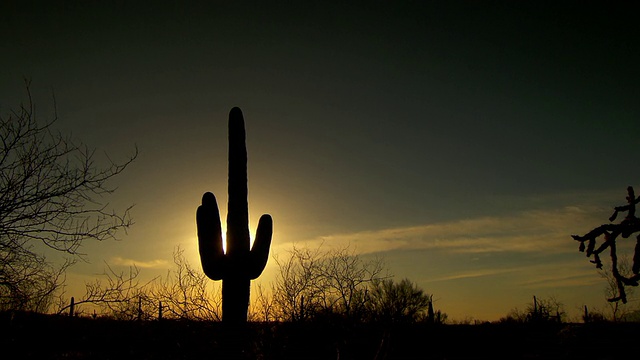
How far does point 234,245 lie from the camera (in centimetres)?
953

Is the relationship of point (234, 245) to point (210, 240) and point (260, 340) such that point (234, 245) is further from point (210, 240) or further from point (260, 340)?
point (260, 340)

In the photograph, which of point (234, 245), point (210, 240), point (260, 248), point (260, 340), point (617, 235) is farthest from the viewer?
point (260, 340)

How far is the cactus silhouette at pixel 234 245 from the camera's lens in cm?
928

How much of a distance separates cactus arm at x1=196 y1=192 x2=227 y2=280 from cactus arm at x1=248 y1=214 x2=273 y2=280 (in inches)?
22.1

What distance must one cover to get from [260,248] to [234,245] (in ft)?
1.76

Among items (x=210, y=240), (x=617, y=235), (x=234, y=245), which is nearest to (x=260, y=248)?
(x=234, y=245)

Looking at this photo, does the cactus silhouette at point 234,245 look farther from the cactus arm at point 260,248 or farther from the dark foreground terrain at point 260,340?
the dark foreground terrain at point 260,340

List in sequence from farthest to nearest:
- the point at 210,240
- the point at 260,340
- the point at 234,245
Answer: the point at 260,340, the point at 234,245, the point at 210,240

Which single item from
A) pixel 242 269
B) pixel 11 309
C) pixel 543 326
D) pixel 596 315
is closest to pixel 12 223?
pixel 11 309

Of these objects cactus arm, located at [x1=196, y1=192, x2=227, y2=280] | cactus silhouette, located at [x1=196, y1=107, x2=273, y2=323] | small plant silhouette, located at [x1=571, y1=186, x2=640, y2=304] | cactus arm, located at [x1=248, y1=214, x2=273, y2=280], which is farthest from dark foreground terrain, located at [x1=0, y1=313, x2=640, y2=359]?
small plant silhouette, located at [x1=571, y1=186, x2=640, y2=304]

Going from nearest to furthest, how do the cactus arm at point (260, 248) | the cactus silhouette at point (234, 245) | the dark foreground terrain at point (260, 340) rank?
the cactus silhouette at point (234, 245) → the cactus arm at point (260, 248) → the dark foreground terrain at point (260, 340)

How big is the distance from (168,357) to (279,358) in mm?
3131

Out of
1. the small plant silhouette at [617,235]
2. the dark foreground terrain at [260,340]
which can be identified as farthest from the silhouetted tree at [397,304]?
the small plant silhouette at [617,235]

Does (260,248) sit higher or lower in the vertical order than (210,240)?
lower
